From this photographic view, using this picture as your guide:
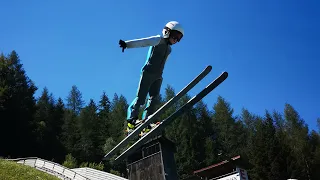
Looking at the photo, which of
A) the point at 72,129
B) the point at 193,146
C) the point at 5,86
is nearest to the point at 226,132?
the point at 193,146

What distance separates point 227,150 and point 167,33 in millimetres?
52693

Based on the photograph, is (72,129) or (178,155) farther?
(72,129)

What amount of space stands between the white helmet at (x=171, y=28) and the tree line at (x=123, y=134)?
114 ft

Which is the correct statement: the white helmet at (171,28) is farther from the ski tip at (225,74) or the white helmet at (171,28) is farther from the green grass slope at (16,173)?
the green grass slope at (16,173)

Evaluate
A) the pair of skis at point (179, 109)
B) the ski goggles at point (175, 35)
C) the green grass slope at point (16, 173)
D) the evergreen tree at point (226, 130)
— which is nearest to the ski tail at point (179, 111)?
the pair of skis at point (179, 109)

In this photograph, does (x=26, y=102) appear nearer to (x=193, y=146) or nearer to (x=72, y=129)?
(x=72, y=129)

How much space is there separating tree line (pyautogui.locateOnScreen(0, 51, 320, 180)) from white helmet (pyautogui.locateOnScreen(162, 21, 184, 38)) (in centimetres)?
3474

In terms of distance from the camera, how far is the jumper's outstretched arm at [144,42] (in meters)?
6.78

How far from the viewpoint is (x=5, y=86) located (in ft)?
151

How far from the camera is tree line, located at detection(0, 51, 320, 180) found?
142ft

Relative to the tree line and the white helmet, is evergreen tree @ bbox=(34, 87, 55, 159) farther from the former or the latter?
the white helmet

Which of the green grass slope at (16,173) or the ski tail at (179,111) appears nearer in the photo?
the ski tail at (179,111)

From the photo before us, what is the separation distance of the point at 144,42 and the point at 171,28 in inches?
32.0

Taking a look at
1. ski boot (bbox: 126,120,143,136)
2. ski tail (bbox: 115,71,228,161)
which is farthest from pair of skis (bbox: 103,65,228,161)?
ski boot (bbox: 126,120,143,136)
